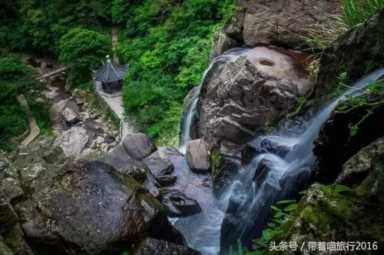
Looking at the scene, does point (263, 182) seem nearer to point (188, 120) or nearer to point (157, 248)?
point (157, 248)

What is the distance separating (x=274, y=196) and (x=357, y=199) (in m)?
Answer: 2.63

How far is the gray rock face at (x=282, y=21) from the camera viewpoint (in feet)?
22.8

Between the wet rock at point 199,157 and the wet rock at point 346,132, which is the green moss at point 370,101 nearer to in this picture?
the wet rock at point 346,132

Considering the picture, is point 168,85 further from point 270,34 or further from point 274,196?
point 274,196

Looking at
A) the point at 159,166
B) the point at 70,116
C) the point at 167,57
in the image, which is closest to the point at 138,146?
the point at 159,166

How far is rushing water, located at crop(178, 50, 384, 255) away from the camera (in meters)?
4.74

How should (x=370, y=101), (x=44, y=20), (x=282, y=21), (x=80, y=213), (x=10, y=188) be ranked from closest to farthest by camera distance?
(x=370, y=101)
(x=80, y=213)
(x=10, y=188)
(x=282, y=21)
(x=44, y=20)

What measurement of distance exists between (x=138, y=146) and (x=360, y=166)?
22.1 ft

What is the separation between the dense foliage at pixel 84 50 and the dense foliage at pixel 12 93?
5.45 feet

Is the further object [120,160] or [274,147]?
[120,160]

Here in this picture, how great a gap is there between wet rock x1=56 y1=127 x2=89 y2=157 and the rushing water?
25.9 feet

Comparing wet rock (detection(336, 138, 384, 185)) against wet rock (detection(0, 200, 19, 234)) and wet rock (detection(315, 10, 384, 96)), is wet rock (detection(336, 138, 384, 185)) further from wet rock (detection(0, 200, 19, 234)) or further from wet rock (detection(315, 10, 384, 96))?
wet rock (detection(0, 200, 19, 234))

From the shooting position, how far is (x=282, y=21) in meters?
7.38

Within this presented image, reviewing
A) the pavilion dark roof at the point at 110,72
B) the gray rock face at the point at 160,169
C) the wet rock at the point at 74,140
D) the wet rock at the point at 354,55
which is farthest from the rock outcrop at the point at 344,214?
the pavilion dark roof at the point at 110,72
